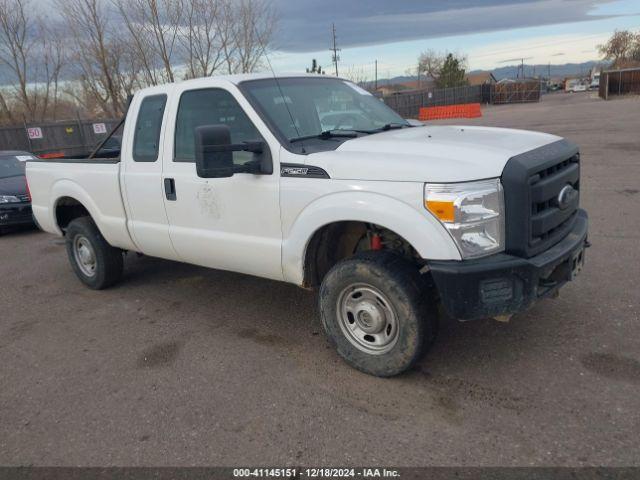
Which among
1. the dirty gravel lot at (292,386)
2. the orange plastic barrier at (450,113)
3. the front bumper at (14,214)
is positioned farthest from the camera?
Answer: the orange plastic barrier at (450,113)

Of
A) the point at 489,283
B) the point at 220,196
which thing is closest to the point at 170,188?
the point at 220,196

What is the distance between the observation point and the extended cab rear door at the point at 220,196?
155 inches

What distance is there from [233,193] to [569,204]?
7.76 ft

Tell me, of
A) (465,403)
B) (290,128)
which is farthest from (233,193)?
(465,403)

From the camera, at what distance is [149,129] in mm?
4789

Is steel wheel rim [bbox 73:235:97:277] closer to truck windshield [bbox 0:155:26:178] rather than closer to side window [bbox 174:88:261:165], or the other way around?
side window [bbox 174:88:261:165]

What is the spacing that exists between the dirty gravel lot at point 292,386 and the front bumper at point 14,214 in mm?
4457

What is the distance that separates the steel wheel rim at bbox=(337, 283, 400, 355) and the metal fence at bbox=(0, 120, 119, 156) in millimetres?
19376

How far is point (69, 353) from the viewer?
436cm

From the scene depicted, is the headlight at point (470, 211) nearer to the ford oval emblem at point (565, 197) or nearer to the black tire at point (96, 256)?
the ford oval emblem at point (565, 197)

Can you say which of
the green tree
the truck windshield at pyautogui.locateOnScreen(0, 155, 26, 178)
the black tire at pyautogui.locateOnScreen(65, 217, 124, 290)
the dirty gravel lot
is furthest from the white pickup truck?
the green tree

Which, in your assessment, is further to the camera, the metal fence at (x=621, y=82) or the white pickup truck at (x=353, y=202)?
the metal fence at (x=621, y=82)

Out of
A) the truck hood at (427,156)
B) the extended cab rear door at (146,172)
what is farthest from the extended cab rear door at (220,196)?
the truck hood at (427,156)

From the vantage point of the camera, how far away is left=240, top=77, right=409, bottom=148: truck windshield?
398 centimetres
